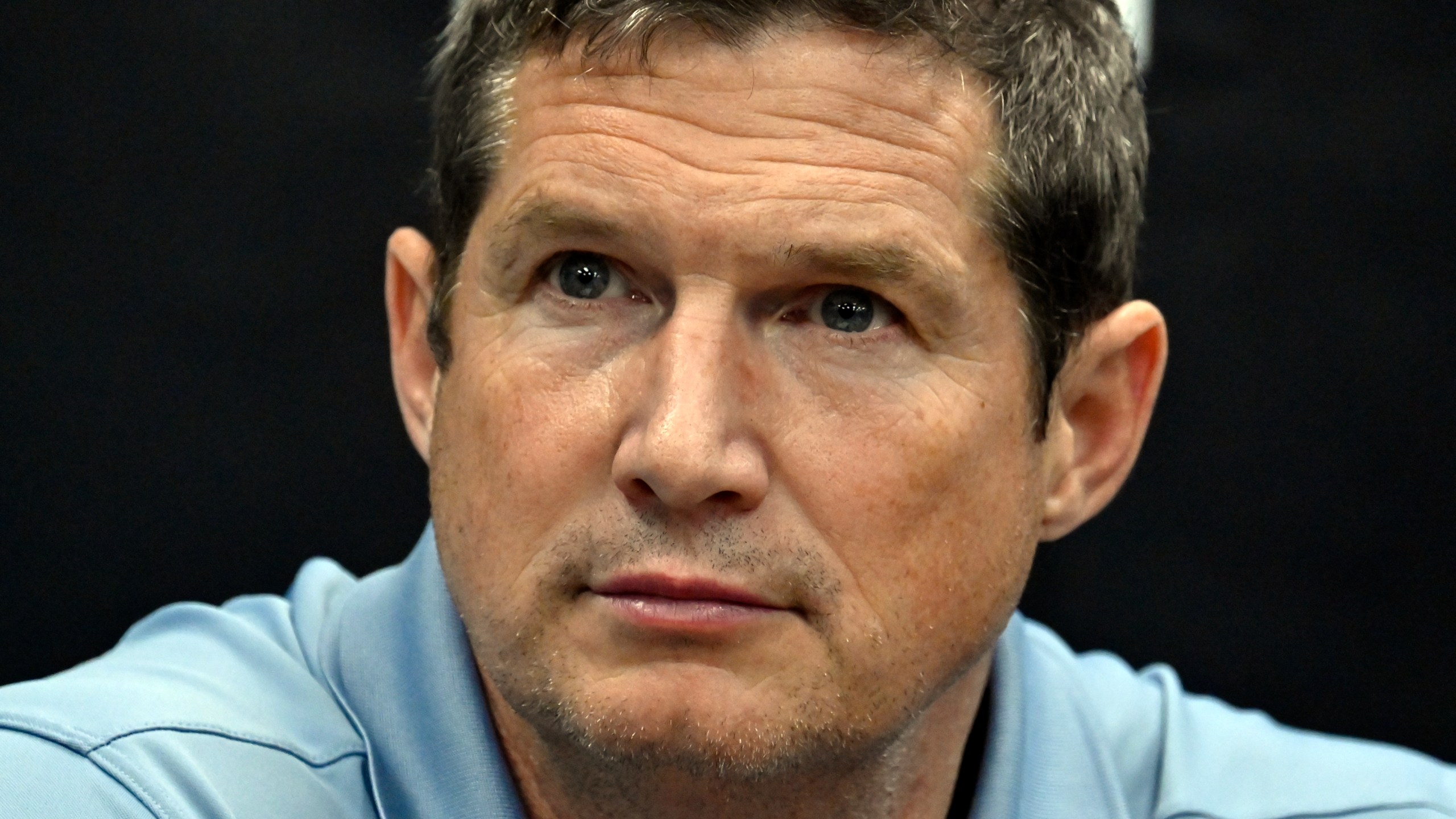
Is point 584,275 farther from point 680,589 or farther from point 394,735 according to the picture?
point 394,735

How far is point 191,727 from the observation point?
5.65 ft

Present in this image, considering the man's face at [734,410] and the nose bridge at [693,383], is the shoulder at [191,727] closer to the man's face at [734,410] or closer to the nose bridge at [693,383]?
the man's face at [734,410]

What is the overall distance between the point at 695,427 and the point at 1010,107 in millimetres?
580

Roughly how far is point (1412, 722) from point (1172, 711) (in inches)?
35.1

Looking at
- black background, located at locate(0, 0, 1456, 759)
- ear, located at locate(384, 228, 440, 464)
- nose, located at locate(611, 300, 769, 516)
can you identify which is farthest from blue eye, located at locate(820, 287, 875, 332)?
black background, located at locate(0, 0, 1456, 759)

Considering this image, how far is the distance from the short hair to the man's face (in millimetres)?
33

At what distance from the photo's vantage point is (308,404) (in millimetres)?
2822

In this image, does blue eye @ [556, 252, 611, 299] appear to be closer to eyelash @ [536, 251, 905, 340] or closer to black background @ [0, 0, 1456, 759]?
eyelash @ [536, 251, 905, 340]

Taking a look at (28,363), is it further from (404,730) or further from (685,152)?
(685,152)

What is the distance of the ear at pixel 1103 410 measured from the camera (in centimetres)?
A: 211

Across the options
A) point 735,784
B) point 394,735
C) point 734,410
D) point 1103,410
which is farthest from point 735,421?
point 1103,410

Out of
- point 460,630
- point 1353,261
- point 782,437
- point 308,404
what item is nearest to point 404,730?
point 460,630

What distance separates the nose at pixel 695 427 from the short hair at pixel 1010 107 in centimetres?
32

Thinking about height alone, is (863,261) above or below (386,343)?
above
